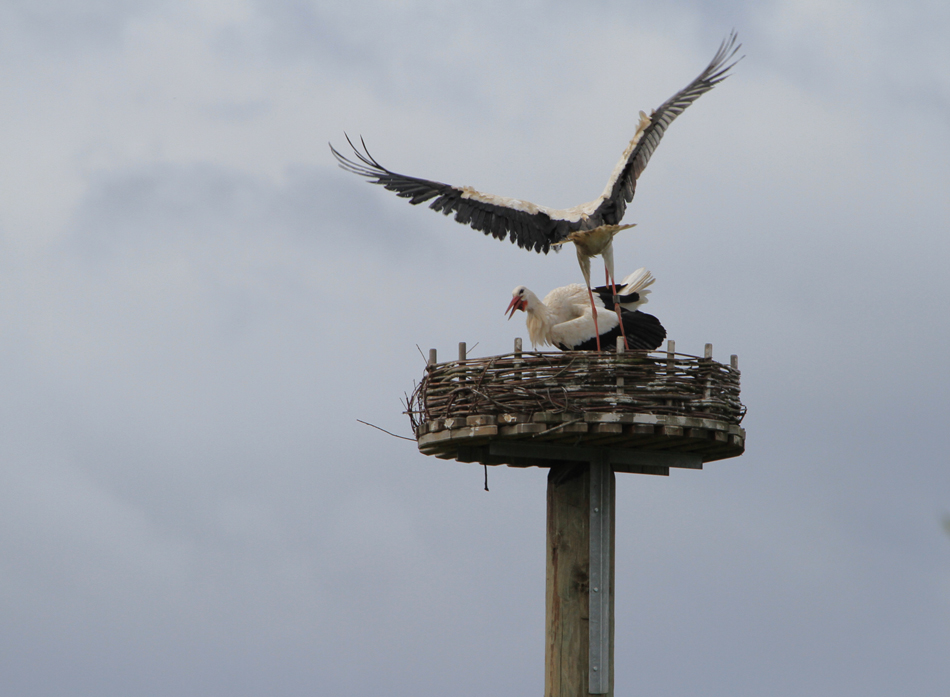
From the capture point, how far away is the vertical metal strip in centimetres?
866

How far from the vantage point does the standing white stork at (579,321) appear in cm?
1012

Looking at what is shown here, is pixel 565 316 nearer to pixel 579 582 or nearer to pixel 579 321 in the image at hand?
pixel 579 321

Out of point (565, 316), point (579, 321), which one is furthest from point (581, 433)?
point (565, 316)

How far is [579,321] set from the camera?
10156mm

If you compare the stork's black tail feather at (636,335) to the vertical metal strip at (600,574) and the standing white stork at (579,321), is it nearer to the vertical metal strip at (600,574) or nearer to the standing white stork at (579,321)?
the standing white stork at (579,321)

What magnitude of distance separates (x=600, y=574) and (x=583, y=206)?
3.34m

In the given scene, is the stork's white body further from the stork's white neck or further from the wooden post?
the wooden post

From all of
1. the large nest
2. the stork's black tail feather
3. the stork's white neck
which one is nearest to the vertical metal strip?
the large nest

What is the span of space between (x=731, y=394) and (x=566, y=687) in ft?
8.74

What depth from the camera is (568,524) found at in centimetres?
898

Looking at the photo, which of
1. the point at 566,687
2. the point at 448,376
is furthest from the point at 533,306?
the point at 566,687

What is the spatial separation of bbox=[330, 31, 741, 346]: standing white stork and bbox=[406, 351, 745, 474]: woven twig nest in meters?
1.62

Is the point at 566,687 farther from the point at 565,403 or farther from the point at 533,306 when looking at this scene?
the point at 533,306

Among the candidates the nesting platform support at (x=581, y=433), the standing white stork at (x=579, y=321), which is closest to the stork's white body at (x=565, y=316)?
the standing white stork at (x=579, y=321)
